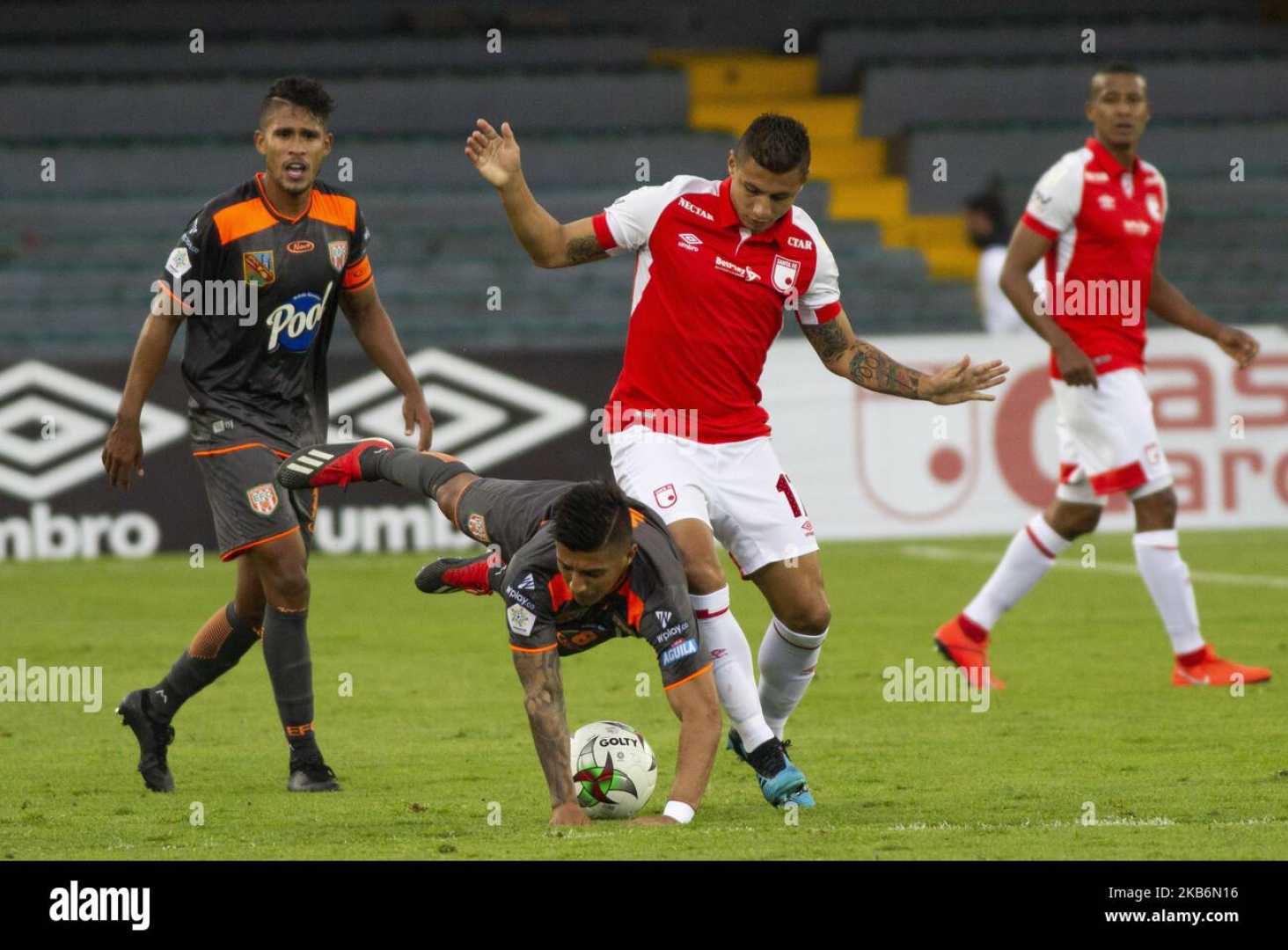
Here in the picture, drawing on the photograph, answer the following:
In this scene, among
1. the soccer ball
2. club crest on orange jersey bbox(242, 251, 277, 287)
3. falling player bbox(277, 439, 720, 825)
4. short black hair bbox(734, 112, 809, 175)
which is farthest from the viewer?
club crest on orange jersey bbox(242, 251, 277, 287)

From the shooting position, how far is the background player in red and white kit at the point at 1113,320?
359 inches

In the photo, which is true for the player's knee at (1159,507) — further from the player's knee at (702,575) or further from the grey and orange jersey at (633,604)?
the grey and orange jersey at (633,604)

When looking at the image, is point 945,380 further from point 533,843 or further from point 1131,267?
point 1131,267

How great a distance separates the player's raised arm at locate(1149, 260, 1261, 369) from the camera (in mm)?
9258

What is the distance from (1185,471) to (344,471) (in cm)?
1045

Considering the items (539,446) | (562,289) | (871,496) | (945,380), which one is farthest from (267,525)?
(562,289)

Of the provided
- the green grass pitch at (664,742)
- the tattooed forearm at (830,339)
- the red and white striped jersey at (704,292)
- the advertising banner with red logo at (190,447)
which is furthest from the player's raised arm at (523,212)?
the advertising banner with red logo at (190,447)

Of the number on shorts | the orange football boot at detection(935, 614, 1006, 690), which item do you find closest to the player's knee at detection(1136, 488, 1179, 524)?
the orange football boot at detection(935, 614, 1006, 690)

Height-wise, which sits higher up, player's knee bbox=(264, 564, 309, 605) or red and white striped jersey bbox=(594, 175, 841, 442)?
red and white striped jersey bbox=(594, 175, 841, 442)

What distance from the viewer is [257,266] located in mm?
6938

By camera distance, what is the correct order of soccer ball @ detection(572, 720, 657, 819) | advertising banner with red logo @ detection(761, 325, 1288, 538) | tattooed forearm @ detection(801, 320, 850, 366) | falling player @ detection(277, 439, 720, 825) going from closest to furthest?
falling player @ detection(277, 439, 720, 825)
soccer ball @ detection(572, 720, 657, 819)
tattooed forearm @ detection(801, 320, 850, 366)
advertising banner with red logo @ detection(761, 325, 1288, 538)

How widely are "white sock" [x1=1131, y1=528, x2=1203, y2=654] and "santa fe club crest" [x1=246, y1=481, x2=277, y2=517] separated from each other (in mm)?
4188

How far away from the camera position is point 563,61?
23078 millimetres

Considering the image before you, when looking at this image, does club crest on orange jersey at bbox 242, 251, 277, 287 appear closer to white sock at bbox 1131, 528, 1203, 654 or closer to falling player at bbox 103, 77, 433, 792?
falling player at bbox 103, 77, 433, 792
